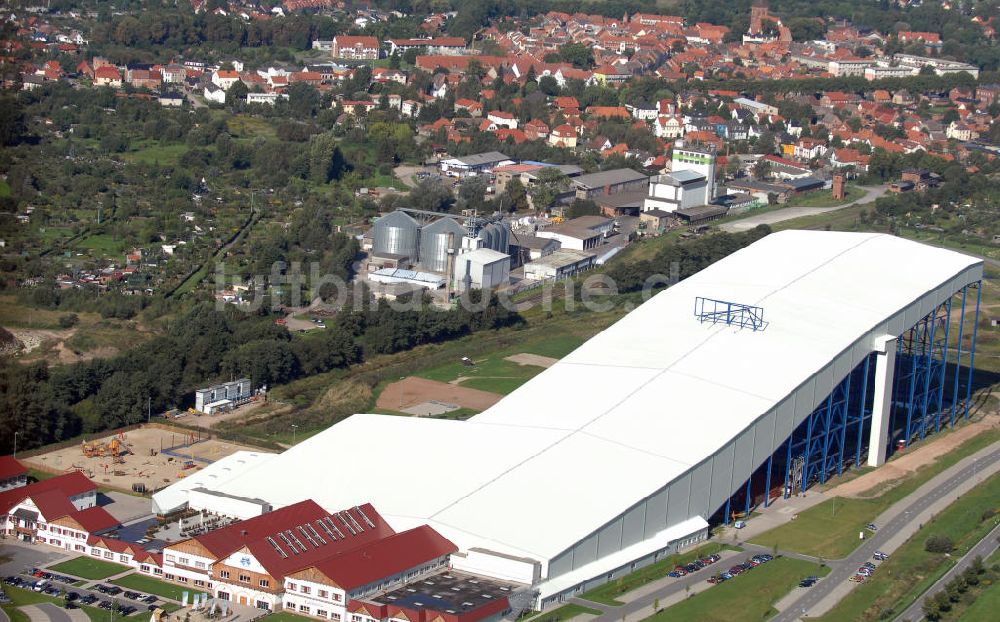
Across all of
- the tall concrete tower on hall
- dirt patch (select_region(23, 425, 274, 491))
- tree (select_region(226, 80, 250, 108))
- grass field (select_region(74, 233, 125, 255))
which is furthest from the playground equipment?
tree (select_region(226, 80, 250, 108))

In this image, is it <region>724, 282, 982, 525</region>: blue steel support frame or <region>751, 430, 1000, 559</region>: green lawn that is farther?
<region>724, 282, 982, 525</region>: blue steel support frame

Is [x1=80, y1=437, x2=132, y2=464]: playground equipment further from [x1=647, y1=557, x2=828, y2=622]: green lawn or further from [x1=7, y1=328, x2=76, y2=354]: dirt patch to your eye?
[x1=647, y1=557, x2=828, y2=622]: green lawn

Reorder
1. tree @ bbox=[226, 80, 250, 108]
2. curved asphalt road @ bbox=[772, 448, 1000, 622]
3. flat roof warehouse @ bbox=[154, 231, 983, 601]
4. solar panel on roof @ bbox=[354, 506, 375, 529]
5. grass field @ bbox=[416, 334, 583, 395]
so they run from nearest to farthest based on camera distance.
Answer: curved asphalt road @ bbox=[772, 448, 1000, 622]
flat roof warehouse @ bbox=[154, 231, 983, 601]
solar panel on roof @ bbox=[354, 506, 375, 529]
grass field @ bbox=[416, 334, 583, 395]
tree @ bbox=[226, 80, 250, 108]

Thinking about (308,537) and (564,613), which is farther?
(308,537)

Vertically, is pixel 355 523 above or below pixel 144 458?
above

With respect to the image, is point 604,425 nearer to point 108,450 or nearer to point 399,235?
point 108,450

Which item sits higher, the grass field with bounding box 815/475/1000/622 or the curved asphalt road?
the grass field with bounding box 815/475/1000/622

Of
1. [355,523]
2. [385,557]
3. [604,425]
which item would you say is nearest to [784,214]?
[604,425]
